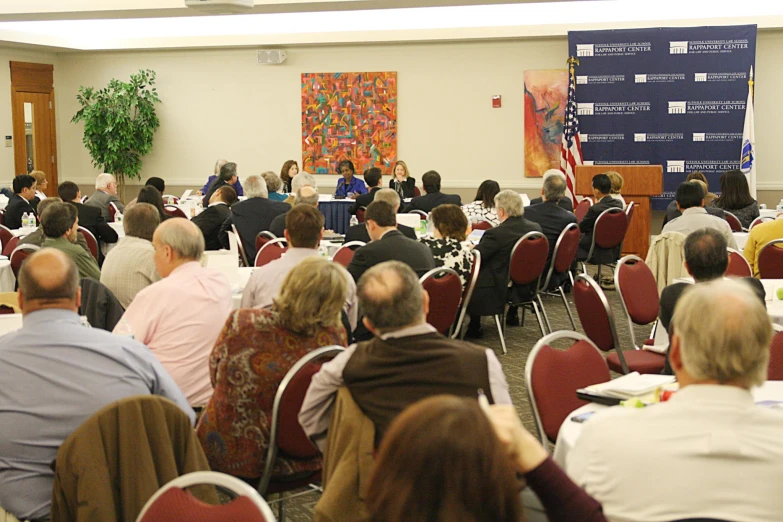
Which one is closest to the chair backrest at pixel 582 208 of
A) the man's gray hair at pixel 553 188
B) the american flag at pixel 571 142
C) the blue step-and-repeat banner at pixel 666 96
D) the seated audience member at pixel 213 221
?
the american flag at pixel 571 142

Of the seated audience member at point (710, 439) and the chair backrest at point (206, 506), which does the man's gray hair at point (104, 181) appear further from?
the seated audience member at point (710, 439)

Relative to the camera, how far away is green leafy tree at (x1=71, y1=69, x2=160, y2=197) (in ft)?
49.6

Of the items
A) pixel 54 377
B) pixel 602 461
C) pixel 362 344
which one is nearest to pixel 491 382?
pixel 362 344

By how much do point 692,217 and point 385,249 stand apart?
8.87 feet

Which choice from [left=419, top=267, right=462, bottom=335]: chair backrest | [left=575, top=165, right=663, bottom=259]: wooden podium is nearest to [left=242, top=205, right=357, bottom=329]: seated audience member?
[left=419, top=267, right=462, bottom=335]: chair backrest

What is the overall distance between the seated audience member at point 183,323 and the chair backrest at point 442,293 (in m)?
1.66

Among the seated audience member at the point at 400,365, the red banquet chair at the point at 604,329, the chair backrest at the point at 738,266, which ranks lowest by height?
the red banquet chair at the point at 604,329

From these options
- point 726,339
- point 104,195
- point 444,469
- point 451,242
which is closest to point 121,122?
point 104,195

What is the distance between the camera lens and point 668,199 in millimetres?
12750

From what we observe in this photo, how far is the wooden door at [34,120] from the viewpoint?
50.1ft

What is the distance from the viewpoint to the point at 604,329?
489 cm

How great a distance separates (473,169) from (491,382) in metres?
11.9

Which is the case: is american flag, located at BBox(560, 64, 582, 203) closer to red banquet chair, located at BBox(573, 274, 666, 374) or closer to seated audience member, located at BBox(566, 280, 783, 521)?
red banquet chair, located at BBox(573, 274, 666, 374)

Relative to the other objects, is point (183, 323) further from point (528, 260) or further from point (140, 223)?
A: point (528, 260)
